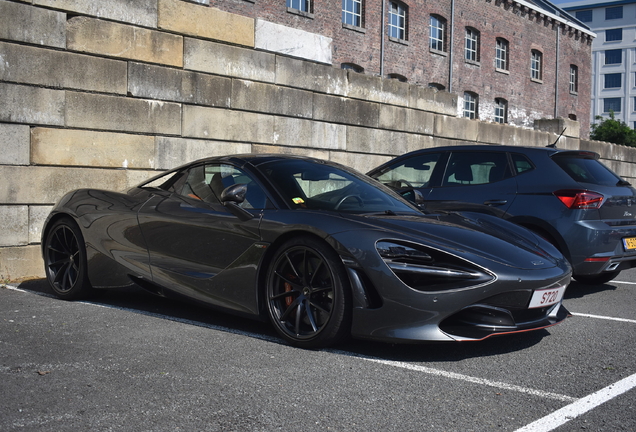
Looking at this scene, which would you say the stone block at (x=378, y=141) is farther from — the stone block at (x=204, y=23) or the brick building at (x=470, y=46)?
the brick building at (x=470, y=46)

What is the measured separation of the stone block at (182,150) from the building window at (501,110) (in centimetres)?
2472

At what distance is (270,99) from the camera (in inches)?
390

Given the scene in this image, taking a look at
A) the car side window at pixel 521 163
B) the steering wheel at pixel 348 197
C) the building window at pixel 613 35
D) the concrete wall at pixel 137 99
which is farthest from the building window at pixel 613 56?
the steering wheel at pixel 348 197

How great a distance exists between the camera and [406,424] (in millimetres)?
3049

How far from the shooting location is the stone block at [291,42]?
9.74 m

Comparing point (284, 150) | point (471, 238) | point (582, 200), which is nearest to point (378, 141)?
point (284, 150)

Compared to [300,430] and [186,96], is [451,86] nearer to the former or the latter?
[186,96]

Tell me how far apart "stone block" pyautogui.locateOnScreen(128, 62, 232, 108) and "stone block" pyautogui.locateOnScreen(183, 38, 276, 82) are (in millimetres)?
127

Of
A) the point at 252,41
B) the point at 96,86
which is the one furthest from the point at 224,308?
the point at 252,41

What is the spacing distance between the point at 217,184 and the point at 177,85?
390cm

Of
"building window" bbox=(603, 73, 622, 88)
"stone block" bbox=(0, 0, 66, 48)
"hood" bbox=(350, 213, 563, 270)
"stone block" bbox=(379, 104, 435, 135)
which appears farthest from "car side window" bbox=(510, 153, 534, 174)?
"building window" bbox=(603, 73, 622, 88)

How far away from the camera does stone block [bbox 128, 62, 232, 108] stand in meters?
8.35

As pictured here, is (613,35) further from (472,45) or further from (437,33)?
(437,33)

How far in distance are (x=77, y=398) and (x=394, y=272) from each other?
1.87 metres
